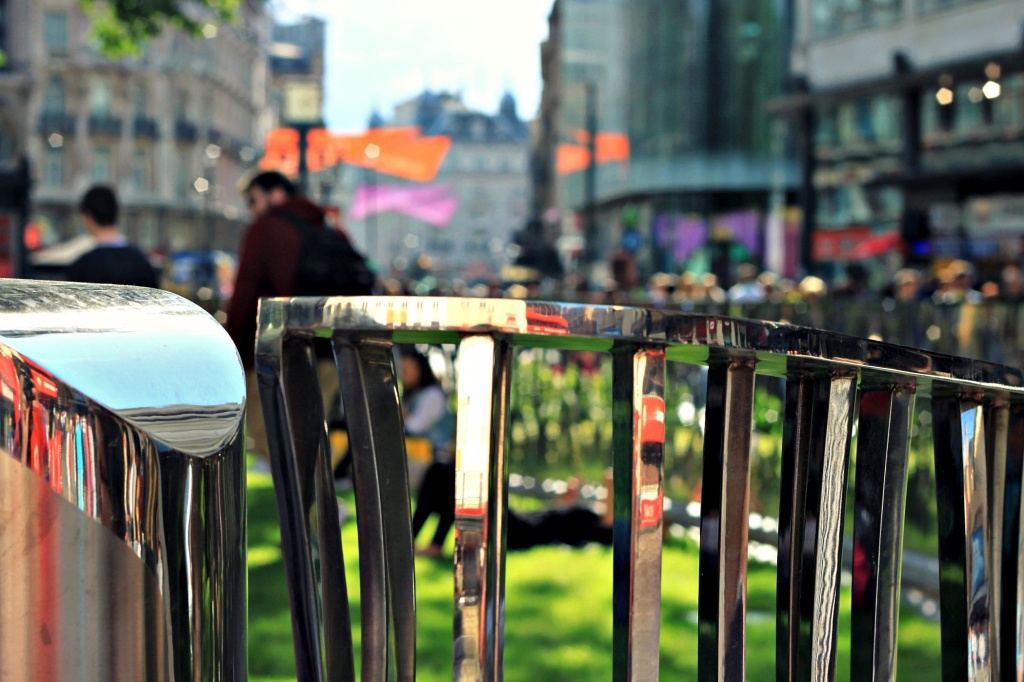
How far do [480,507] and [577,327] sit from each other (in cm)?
18

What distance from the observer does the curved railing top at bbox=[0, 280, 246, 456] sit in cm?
96

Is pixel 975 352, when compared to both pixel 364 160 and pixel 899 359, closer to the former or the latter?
pixel 899 359

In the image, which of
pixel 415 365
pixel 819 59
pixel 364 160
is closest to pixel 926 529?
pixel 415 365

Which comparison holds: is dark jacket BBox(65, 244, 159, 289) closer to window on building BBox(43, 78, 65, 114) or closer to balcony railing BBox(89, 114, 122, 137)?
window on building BBox(43, 78, 65, 114)

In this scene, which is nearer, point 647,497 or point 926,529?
point 647,497

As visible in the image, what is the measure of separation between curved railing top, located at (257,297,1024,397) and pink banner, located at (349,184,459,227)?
2856 centimetres

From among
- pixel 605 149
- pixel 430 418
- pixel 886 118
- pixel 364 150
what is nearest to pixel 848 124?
pixel 886 118

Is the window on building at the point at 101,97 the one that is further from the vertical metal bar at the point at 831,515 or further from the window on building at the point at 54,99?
the vertical metal bar at the point at 831,515

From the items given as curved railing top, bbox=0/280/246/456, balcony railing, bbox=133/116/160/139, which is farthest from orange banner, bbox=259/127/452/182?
balcony railing, bbox=133/116/160/139

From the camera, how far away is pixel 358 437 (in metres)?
1.34

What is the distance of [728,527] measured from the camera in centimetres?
134

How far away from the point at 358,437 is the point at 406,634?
0.66 feet

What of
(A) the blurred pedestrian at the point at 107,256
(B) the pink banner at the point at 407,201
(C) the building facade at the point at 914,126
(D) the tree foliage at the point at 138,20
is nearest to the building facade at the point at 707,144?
(B) the pink banner at the point at 407,201

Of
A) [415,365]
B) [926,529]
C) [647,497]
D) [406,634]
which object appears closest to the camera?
[647,497]
